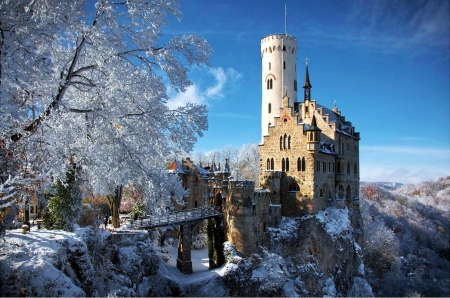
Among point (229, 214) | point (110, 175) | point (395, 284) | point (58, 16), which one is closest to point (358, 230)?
point (395, 284)

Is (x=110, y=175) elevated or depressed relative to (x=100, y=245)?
elevated

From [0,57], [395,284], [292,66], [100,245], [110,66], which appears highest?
[292,66]

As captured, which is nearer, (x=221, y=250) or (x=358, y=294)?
(x=221, y=250)

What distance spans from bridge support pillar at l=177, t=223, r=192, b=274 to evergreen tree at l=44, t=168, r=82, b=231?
10849 mm

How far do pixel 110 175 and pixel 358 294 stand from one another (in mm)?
31448

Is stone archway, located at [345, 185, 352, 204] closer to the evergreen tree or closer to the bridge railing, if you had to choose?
the bridge railing

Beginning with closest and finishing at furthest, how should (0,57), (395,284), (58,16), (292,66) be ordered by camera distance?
(0,57)
(58,16)
(395,284)
(292,66)

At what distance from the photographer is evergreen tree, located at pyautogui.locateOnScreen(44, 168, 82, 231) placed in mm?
16406

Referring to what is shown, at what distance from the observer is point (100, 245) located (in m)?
17.5

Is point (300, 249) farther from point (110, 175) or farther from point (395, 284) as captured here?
point (110, 175)

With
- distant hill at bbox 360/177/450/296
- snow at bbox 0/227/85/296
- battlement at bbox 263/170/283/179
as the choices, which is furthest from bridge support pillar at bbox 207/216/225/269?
distant hill at bbox 360/177/450/296

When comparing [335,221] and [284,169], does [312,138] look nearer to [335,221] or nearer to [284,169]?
[284,169]

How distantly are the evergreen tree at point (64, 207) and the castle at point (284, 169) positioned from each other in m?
13.3

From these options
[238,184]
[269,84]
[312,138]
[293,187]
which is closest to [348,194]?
[293,187]
